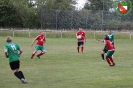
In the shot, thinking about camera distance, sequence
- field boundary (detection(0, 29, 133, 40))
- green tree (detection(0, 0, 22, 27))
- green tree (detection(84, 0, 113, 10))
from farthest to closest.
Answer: green tree (detection(84, 0, 113, 10)), green tree (detection(0, 0, 22, 27)), field boundary (detection(0, 29, 133, 40))

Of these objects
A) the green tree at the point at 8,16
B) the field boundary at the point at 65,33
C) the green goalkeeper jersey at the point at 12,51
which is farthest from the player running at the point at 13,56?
the green tree at the point at 8,16

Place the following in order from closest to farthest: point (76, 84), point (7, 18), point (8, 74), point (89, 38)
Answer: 1. point (76, 84)
2. point (8, 74)
3. point (89, 38)
4. point (7, 18)

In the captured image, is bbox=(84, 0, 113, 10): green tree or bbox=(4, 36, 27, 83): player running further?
bbox=(84, 0, 113, 10): green tree

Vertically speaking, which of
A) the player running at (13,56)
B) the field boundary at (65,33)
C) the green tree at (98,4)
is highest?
the green tree at (98,4)

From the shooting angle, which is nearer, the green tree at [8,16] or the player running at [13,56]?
the player running at [13,56]

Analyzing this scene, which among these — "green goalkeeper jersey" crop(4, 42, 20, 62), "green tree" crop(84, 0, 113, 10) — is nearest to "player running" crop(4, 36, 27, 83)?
"green goalkeeper jersey" crop(4, 42, 20, 62)

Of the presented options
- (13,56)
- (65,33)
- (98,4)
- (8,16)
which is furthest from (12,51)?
(98,4)

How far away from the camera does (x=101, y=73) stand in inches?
655

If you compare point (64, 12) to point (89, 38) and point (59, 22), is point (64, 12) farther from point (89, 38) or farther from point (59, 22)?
point (89, 38)

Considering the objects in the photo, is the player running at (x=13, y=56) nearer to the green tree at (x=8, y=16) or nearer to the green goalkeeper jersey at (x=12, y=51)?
the green goalkeeper jersey at (x=12, y=51)

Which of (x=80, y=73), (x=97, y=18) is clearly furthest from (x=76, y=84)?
(x=97, y=18)

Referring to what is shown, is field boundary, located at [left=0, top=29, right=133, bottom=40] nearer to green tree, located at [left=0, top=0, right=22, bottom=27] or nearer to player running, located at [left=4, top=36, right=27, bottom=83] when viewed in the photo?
green tree, located at [left=0, top=0, right=22, bottom=27]

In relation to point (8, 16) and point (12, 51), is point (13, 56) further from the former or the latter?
point (8, 16)

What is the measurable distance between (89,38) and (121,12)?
33.6 feet
